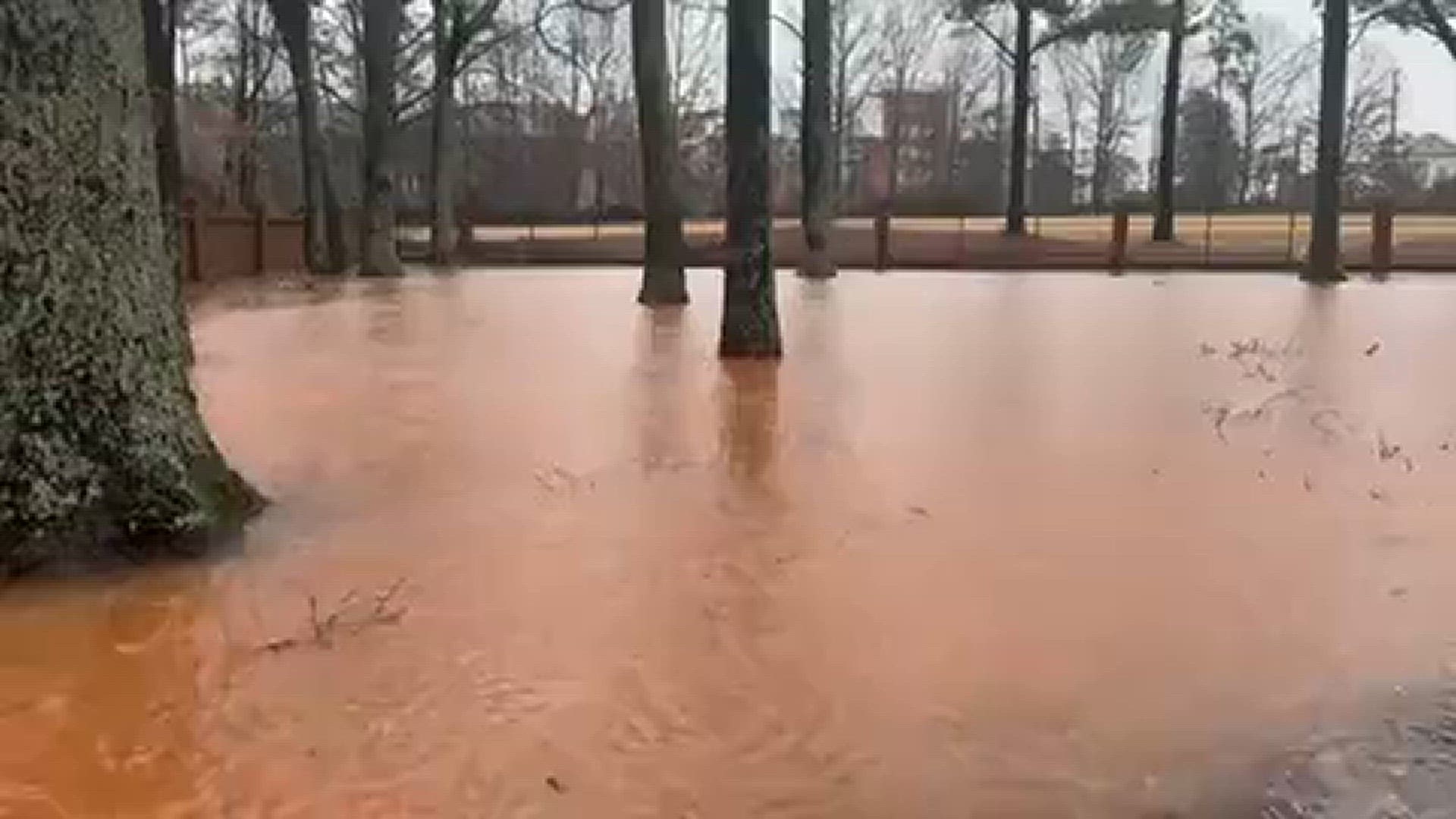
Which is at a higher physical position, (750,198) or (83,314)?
(750,198)

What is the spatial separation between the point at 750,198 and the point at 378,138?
14287 mm

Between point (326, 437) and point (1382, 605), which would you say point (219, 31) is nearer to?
point (326, 437)

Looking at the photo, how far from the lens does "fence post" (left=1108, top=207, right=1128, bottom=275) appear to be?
1059 inches

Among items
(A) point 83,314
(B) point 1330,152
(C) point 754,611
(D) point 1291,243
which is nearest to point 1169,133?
(D) point 1291,243

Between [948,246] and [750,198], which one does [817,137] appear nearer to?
[948,246]

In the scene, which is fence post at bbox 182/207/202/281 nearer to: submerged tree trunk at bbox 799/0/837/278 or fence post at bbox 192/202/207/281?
fence post at bbox 192/202/207/281

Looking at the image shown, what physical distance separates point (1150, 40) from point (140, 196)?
114 feet

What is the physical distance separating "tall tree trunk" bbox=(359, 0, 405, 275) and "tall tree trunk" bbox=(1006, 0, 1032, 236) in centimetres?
1370

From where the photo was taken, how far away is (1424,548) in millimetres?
4793

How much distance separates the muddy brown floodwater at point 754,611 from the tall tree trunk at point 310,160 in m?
15.9

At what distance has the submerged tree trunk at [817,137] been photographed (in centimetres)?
2222

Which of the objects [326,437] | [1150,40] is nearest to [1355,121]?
[1150,40]

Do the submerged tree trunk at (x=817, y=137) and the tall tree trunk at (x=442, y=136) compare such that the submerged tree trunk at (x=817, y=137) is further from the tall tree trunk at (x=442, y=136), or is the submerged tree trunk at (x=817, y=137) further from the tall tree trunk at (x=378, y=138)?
the tall tree trunk at (x=442, y=136)

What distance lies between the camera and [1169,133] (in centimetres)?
3222
